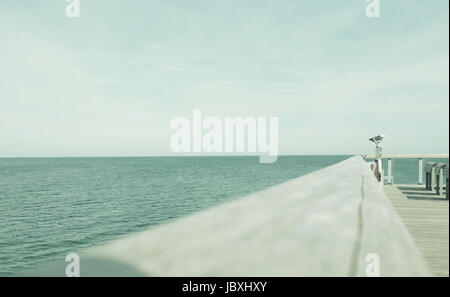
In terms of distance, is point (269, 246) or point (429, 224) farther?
point (429, 224)

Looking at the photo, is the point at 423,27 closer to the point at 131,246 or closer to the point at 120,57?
the point at 131,246

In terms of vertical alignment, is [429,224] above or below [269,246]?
below

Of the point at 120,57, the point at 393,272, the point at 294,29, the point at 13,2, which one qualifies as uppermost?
the point at 13,2

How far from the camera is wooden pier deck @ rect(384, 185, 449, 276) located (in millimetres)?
3578

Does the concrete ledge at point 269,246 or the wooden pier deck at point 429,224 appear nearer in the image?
the concrete ledge at point 269,246

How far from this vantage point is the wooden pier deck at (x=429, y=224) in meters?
3.58

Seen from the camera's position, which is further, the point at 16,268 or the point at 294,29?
the point at 294,29

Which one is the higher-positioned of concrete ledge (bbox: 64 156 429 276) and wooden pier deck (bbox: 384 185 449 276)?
concrete ledge (bbox: 64 156 429 276)

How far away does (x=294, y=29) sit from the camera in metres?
20.1

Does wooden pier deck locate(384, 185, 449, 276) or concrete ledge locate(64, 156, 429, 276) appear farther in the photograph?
wooden pier deck locate(384, 185, 449, 276)

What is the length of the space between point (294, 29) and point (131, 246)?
21.7 m

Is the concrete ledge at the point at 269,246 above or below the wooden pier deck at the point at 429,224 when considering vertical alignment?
above

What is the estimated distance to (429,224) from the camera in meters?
5.37

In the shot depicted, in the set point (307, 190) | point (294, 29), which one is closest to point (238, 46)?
point (294, 29)
